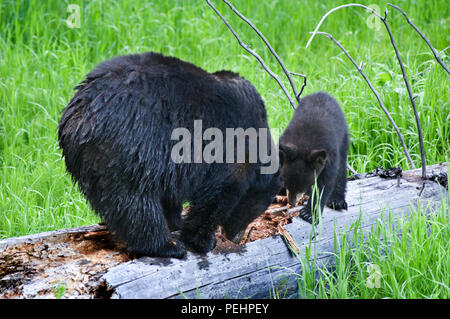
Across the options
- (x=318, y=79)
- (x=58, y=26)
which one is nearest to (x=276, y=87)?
(x=318, y=79)

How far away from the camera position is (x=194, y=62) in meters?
7.79

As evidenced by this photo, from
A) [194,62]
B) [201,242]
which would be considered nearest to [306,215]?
[201,242]

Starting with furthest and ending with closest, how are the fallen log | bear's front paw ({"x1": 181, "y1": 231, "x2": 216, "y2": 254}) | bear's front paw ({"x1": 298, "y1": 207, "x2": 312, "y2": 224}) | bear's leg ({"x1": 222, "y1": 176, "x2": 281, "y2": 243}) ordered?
bear's front paw ({"x1": 298, "y1": 207, "x2": 312, "y2": 224}), bear's leg ({"x1": 222, "y1": 176, "x2": 281, "y2": 243}), bear's front paw ({"x1": 181, "y1": 231, "x2": 216, "y2": 254}), the fallen log

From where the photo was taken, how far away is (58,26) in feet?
25.8

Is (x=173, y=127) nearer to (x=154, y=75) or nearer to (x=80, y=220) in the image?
(x=154, y=75)

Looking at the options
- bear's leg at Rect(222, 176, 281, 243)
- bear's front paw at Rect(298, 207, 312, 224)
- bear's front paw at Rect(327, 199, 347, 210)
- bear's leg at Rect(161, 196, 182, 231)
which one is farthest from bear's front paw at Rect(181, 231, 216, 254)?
bear's front paw at Rect(327, 199, 347, 210)

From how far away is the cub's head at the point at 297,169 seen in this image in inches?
173

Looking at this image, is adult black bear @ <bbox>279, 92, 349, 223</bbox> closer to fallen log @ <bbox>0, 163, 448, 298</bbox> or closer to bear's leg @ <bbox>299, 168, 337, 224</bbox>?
bear's leg @ <bbox>299, 168, 337, 224</bbox>

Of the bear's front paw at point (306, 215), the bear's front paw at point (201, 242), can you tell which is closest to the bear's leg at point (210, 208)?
the bear's front paw at point (201, 242)

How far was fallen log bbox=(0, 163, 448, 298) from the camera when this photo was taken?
10.4 feet

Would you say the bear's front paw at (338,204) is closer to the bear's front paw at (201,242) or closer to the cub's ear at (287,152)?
the cub's ear at (287,152)

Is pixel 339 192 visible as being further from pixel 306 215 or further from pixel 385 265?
pixel 385 265

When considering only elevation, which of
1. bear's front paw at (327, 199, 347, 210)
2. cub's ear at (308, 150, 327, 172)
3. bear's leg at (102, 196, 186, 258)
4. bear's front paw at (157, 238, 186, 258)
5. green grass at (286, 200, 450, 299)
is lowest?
green grass at (286, 200, 450, 299)

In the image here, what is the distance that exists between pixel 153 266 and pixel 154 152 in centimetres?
71
